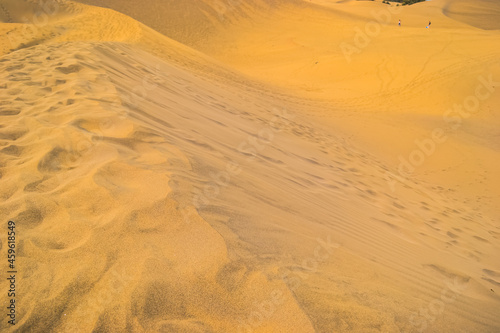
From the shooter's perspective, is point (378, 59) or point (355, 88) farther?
point (378, 59)

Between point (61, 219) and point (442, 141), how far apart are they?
28.4 feet

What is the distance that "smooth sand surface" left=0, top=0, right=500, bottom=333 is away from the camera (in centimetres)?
149

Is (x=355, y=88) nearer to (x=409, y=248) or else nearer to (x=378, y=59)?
(x=378, y=59)

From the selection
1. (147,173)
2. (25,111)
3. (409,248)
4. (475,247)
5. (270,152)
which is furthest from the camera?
(270,152)

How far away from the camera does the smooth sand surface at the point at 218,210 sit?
1493mm

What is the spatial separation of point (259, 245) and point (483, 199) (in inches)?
233

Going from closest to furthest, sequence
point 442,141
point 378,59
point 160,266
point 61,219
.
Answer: point 160,266 < point 61,219 < point 442,141 < point 378,59

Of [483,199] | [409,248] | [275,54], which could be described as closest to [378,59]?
[275,54]

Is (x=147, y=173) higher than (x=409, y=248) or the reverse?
higher

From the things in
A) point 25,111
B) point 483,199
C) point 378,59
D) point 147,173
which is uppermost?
point 378,59

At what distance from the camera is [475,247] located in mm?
3604

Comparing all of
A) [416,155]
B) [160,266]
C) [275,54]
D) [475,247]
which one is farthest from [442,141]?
[275,54]

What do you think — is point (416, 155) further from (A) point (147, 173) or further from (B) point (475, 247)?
(A) point (147, 173)

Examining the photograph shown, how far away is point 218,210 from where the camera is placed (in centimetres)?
208
